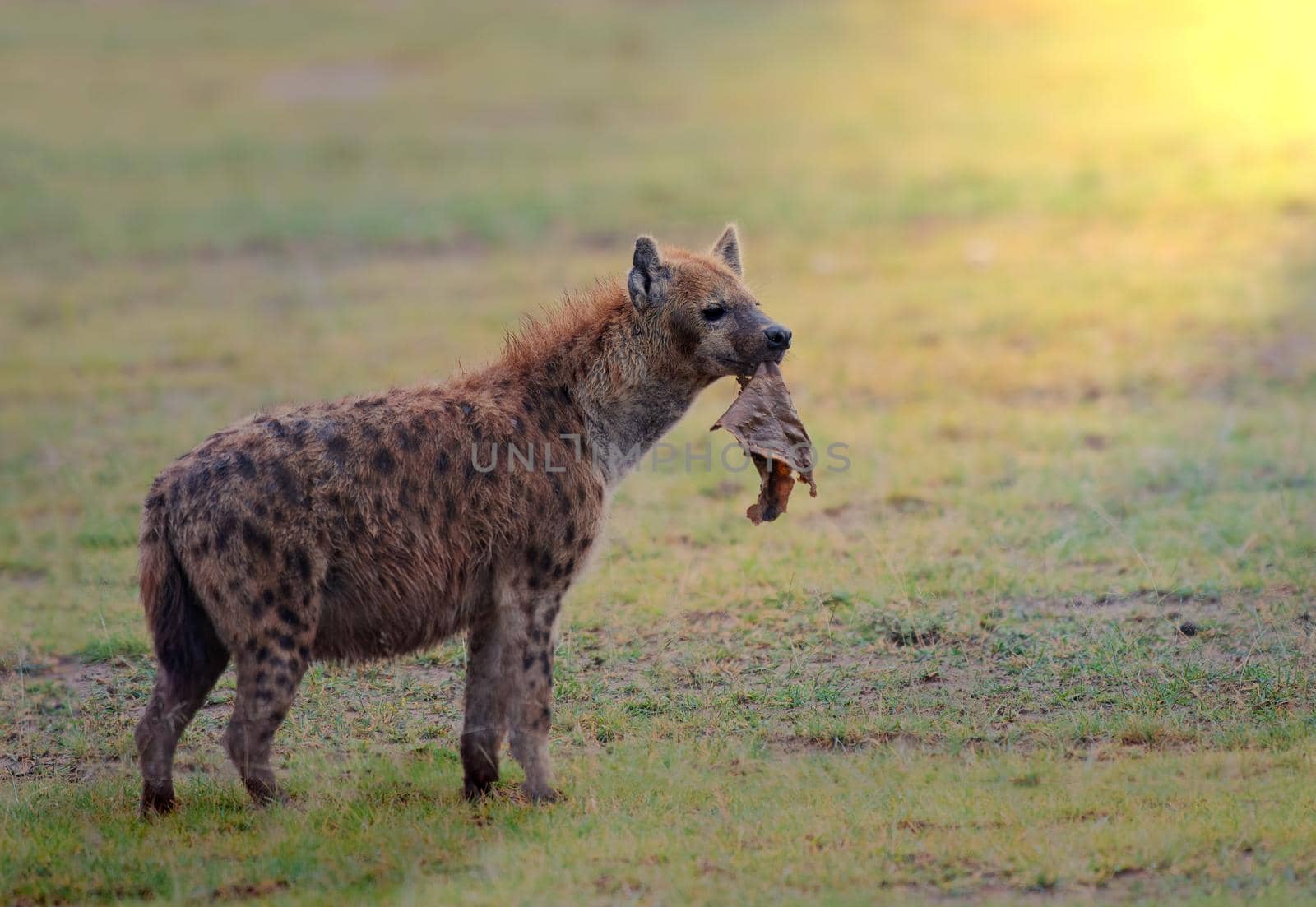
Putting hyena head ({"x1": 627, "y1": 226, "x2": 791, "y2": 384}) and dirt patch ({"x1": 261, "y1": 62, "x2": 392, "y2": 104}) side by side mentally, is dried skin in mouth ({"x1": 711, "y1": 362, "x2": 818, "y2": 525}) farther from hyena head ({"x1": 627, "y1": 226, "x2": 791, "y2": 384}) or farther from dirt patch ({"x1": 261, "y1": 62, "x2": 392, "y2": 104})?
dirt patch ({"x1": 261, "y1": 62, "x2": 392, "y2": 104})

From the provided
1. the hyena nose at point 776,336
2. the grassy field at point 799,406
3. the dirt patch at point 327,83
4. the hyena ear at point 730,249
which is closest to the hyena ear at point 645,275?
the hyena nose at point 776,336

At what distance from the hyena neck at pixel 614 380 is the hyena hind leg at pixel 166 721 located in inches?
57.2

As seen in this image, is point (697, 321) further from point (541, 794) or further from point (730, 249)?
point (541, 794)

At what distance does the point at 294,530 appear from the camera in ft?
16.3

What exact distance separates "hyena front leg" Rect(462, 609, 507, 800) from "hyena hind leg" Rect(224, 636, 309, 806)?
0.61 metres

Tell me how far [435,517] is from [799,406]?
18.1 ft

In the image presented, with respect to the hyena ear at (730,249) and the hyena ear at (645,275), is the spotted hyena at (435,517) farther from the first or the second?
the hyena ear at (730,249)

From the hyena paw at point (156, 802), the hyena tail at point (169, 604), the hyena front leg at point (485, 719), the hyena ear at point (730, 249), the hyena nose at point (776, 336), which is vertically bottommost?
the hyena paw at point (156, 802)

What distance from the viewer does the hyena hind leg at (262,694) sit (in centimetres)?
491

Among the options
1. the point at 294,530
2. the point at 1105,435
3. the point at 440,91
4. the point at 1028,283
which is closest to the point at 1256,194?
the point at 1028,283

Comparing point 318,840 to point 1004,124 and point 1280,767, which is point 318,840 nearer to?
point 1280,767

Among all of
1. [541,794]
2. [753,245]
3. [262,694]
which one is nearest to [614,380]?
[541,794]

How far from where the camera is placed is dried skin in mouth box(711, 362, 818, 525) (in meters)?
5.66

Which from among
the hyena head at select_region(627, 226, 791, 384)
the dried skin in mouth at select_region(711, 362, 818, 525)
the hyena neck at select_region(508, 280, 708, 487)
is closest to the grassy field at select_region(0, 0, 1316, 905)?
the dried skin in mouth at select_region(711, 362, 818, 525)
